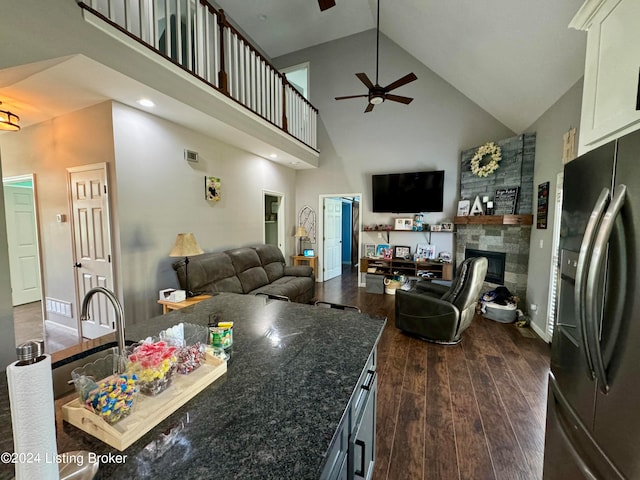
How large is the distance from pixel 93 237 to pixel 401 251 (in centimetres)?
505

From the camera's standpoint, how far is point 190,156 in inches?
149

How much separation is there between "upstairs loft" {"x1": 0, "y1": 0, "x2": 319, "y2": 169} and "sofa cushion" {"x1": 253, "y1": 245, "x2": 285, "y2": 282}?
1.77 m

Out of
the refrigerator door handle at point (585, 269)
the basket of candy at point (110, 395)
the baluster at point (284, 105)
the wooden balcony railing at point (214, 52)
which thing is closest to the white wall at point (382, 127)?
the wooden balcony railing at point (214, 52)

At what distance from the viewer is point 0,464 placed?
2.12ft

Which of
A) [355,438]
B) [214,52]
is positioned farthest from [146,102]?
[355,438]

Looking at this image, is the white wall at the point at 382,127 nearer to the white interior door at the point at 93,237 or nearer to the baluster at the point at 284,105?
the baluster at the point at 284,105

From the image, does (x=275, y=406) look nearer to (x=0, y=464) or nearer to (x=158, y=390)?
(x=158, y=390)

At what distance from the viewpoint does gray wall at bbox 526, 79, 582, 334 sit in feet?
9.93

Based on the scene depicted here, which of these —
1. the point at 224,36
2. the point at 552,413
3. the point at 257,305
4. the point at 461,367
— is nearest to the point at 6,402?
the point at 257,305

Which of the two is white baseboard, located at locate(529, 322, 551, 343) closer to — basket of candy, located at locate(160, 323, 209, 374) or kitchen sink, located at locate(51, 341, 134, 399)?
basket of candy, located at locate(160, 323, 209, 374)

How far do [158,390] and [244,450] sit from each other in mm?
365

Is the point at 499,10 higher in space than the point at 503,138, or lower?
higher

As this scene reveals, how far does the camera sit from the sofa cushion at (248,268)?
4.15 m

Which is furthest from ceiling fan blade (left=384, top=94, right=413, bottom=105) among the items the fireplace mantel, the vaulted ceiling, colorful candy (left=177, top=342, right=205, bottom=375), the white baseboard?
colorful candy (left=177, top=342, right=205, bottom=375)
